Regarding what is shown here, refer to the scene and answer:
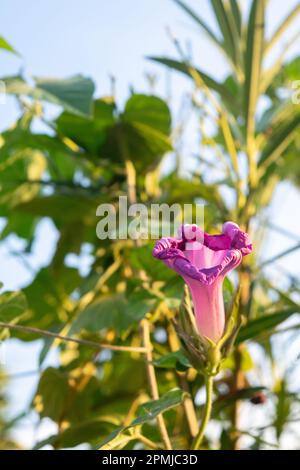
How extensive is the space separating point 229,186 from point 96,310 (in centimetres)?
28

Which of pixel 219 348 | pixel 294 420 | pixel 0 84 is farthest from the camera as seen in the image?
pixel 294 420

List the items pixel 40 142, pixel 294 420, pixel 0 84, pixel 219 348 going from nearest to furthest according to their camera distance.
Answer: pixel 219 348 < pixel 0 84 < pixel 294 420 < pixel 40 142

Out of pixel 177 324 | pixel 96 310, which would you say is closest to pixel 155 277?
pixel 96 310

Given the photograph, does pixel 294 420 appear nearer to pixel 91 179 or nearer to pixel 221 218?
pixel 221 218

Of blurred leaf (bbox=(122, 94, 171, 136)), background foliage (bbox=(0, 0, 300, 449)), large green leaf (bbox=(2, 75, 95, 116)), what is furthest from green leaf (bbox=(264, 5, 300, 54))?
large green leaf (bbox=(2, 75, 95, 116))

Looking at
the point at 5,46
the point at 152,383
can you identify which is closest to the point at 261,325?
the point at 152,383

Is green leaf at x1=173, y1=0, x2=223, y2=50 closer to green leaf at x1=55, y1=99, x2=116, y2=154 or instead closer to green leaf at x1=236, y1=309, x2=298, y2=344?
green leaf at x1=55, y1=99, x2=116, y2=154

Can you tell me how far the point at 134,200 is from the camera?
0.91 m

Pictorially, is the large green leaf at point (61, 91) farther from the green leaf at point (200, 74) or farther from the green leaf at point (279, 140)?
the green leaf at point (279, 140)

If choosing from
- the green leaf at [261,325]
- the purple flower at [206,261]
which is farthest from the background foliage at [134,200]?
the purple flower at [206,261]

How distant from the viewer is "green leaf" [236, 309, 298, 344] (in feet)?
2.61

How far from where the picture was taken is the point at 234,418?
904 mm

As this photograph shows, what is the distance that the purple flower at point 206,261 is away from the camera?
1.88 ft

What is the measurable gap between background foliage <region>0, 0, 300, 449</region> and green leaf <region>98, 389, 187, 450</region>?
0.16 m
